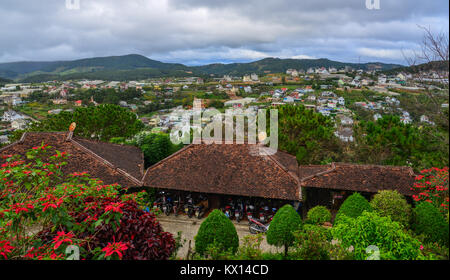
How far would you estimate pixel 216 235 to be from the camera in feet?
22.0

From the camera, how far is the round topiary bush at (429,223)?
6836 mm

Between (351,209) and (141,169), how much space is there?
964 centimetres

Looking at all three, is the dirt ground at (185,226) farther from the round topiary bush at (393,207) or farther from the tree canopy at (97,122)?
the tree canopy at (97,122)

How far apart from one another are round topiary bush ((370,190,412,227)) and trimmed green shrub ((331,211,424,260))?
3139 mm

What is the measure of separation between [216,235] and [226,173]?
4.70 metres

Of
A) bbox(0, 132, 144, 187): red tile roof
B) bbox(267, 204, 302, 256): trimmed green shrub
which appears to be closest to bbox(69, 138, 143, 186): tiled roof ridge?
bbox(0, 132, 144, 187): red tile roof

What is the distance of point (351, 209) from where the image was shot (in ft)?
26.7

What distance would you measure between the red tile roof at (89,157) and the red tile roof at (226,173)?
1.03 metres

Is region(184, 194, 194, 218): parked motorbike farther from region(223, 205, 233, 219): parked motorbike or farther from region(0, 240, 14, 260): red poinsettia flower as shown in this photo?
region(0, 240, 14, 260): red poinsettia flower

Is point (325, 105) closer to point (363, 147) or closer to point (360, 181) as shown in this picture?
point (363, 147)

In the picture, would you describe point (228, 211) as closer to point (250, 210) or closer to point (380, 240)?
point (250, 210)

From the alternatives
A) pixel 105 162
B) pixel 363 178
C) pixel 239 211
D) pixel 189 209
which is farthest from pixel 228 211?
pixel 363 178

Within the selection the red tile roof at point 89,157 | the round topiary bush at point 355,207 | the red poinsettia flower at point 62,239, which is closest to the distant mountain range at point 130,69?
the round topiary bush at point 355,207
